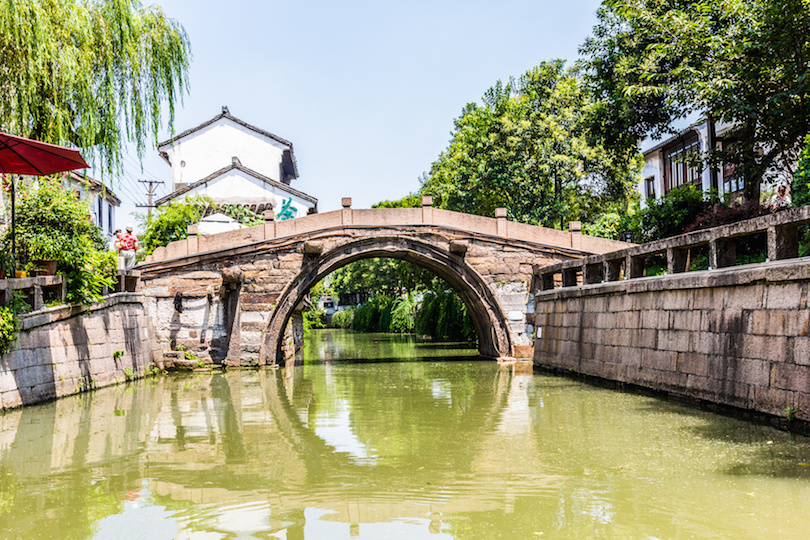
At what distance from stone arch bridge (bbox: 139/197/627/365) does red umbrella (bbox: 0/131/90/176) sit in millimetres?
6019

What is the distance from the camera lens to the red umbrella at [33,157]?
7664 millimetres

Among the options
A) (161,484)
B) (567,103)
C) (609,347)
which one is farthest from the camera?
(567,103)

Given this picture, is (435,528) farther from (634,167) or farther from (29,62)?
(634,167)

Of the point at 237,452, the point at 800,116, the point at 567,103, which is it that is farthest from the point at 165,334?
the point at 567,103

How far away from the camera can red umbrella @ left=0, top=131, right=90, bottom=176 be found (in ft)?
25.1

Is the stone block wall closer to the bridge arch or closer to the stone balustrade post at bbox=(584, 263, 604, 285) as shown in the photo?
the stone balustrade post at bbox=(584, 263, 604, 285)

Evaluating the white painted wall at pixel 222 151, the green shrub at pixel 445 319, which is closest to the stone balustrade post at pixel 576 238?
the green shrub at pixel 445 319

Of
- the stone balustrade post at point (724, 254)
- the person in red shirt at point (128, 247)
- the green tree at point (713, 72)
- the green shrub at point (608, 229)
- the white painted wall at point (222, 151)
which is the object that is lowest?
the stone balustrade post at point (724, 254)

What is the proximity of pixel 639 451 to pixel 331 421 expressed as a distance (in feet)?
10.2

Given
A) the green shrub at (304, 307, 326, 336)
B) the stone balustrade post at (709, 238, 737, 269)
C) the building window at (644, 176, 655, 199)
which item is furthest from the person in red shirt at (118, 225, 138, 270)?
the green shrub at (304, 307, 326, 336)

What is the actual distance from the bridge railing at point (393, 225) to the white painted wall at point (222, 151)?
13514mm

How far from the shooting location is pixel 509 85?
908 inches

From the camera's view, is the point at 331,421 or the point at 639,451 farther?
the point at 331,421

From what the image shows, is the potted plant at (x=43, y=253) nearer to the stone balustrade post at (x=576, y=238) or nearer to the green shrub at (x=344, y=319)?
the stone balustrade post at (x=576, y=238)
